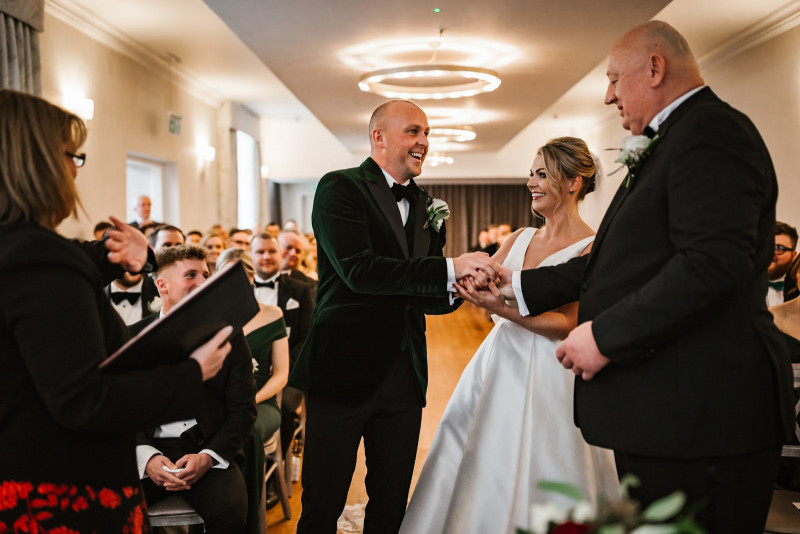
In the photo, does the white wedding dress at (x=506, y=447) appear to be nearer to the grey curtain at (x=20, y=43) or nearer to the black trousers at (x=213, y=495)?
the black trousers at (x=213, y=495)

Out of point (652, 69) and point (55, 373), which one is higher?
point (652, 69)

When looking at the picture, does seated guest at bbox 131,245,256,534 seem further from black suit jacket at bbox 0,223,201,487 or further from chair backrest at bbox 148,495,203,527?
black suit jacket at bbox 0,223,201,487

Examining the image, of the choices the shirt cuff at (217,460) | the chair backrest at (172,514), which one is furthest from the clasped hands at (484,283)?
the chair backrest at (172,514)

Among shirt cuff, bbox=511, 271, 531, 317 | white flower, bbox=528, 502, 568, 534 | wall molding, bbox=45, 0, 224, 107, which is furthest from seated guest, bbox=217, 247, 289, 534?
wall molding, bbox=45, 0, 224, 107

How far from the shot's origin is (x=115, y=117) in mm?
8398

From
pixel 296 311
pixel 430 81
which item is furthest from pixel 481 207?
pixel 296 311

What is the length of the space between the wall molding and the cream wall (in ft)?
0.21

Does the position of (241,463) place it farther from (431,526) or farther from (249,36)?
(249,36)

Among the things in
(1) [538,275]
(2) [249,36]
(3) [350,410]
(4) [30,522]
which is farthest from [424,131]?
(2) [249,36]

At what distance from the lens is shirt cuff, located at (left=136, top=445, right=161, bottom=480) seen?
→ 2574mm

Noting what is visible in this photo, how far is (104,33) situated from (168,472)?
22.8 feet

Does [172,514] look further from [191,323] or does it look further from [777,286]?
[777,286]

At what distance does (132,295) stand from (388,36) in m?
3.71

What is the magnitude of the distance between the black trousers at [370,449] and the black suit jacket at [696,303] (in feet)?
3.14
